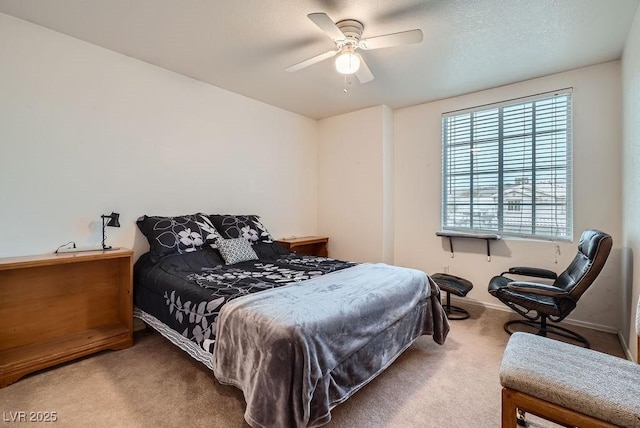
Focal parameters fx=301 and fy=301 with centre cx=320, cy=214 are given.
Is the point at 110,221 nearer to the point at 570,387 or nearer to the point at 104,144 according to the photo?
the point at 104,144

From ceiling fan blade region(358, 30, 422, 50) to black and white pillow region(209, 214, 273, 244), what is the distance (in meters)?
2.18

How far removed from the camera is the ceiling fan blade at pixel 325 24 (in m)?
1.88

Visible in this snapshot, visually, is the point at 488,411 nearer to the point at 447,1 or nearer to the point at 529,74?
the point at 447,1

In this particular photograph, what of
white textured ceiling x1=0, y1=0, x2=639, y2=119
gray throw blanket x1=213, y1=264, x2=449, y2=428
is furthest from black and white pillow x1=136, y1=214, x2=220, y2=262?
white textured ceiling x1=0, y1=0, x2=639, y2=119

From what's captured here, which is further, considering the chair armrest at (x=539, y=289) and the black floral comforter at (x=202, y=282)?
the chair armrest at (x=539, y=289)

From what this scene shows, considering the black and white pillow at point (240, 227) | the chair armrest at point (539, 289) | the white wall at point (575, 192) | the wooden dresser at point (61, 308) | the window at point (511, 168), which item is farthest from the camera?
the black and white pillow at point (240, 227)

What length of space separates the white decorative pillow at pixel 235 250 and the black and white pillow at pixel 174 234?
0.53 feet

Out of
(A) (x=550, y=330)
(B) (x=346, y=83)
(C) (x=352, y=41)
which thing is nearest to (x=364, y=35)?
(C) (x=352, y=41)

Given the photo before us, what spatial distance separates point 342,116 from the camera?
4570 mm

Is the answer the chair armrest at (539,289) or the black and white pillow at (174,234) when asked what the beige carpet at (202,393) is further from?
the black and white pillow at (174,234)

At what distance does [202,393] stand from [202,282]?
721mm

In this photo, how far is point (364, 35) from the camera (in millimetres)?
2488

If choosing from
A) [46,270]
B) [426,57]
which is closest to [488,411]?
[426,57]

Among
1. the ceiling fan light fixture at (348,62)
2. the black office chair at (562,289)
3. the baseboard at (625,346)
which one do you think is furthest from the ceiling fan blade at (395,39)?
the baseboard at (625,346)
